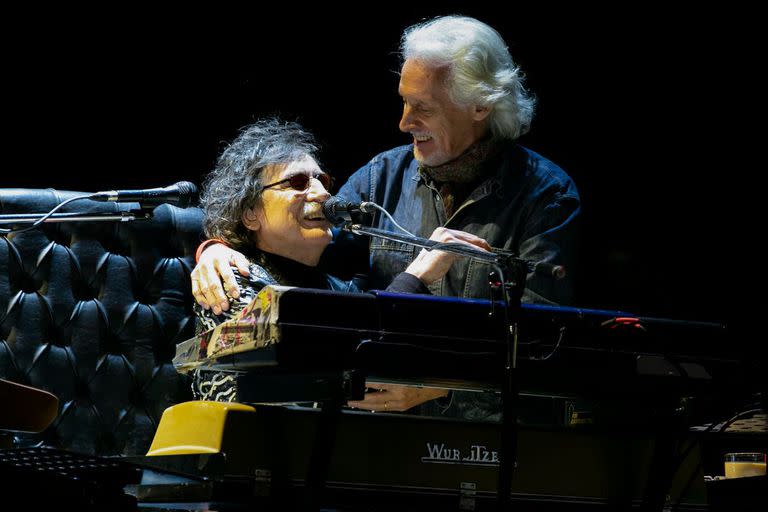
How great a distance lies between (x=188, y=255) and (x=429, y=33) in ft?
4.08

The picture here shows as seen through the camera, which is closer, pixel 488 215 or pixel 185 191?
pixel 185 191

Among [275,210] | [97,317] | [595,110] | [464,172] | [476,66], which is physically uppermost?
[476,66]

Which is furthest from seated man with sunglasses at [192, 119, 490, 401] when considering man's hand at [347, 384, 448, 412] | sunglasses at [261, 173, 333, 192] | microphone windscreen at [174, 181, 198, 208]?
man's hand at [347, 384, 448, 412]

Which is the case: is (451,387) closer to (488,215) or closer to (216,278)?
(216,278)

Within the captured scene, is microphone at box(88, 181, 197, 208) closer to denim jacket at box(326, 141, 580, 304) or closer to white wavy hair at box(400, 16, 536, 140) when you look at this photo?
denim jacket at box(326, 141, 580, 304)

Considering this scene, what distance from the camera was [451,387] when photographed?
1904 mm

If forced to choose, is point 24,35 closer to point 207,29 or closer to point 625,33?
point 207,29

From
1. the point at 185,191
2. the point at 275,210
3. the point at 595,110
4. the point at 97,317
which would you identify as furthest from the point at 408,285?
the point at 595,110

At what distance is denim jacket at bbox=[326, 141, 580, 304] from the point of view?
9.24 feet

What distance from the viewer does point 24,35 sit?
3.54 metres

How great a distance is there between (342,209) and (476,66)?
3.81ft

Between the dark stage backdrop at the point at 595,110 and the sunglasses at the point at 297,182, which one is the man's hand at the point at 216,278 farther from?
the dark stage backdrop at the point at 595,110

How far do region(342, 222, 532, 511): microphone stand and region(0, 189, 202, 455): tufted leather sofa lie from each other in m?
1.90

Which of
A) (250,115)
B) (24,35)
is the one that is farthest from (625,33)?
(24,35)
